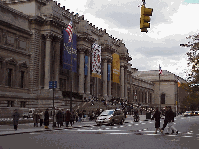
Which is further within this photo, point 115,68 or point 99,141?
point 115,68

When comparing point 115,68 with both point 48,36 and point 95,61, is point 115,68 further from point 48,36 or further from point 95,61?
point 48,36

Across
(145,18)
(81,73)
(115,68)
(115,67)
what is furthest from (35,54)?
(145,18)

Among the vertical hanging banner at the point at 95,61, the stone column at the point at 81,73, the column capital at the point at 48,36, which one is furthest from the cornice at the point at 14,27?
the vertical hanging banner at the point at 95,61

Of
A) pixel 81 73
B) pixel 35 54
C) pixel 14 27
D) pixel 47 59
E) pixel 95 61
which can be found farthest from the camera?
pixel 95 61

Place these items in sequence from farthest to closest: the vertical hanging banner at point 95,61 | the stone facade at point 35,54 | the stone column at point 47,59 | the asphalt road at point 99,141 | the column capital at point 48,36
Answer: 1. the vertical hanging banner at point 95,61
2. the column capital at point 48,36
3. the stone column at point 47,59
4. the stone facade at point 35,54
5. the asphalt road at point 99,141

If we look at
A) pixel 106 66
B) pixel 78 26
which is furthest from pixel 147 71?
pixel 78 26

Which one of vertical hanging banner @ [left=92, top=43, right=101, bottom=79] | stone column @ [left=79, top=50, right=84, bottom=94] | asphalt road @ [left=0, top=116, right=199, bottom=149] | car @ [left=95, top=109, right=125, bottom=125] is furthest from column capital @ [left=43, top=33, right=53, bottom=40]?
asphalt road @ [left=0, top=116, right=199, bottom=149]

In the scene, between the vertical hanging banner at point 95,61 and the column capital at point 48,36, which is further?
the vertical hanging banner at point 95,61

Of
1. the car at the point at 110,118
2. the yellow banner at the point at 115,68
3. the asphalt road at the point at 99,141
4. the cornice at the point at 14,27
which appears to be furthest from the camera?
the yellow banner at the point at 115,68

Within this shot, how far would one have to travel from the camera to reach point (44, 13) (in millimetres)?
51562

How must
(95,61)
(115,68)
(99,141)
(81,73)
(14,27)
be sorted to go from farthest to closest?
(115,68)
(95,61)
(81,73)
(14,27)
(99,141)

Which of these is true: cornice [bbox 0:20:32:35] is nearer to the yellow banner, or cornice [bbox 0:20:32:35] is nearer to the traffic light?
the yellow banner

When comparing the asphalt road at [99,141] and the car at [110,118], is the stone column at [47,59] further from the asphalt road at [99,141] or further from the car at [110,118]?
the asphalt road at [99,141]

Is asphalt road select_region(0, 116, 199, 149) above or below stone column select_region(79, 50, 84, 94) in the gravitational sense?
below
